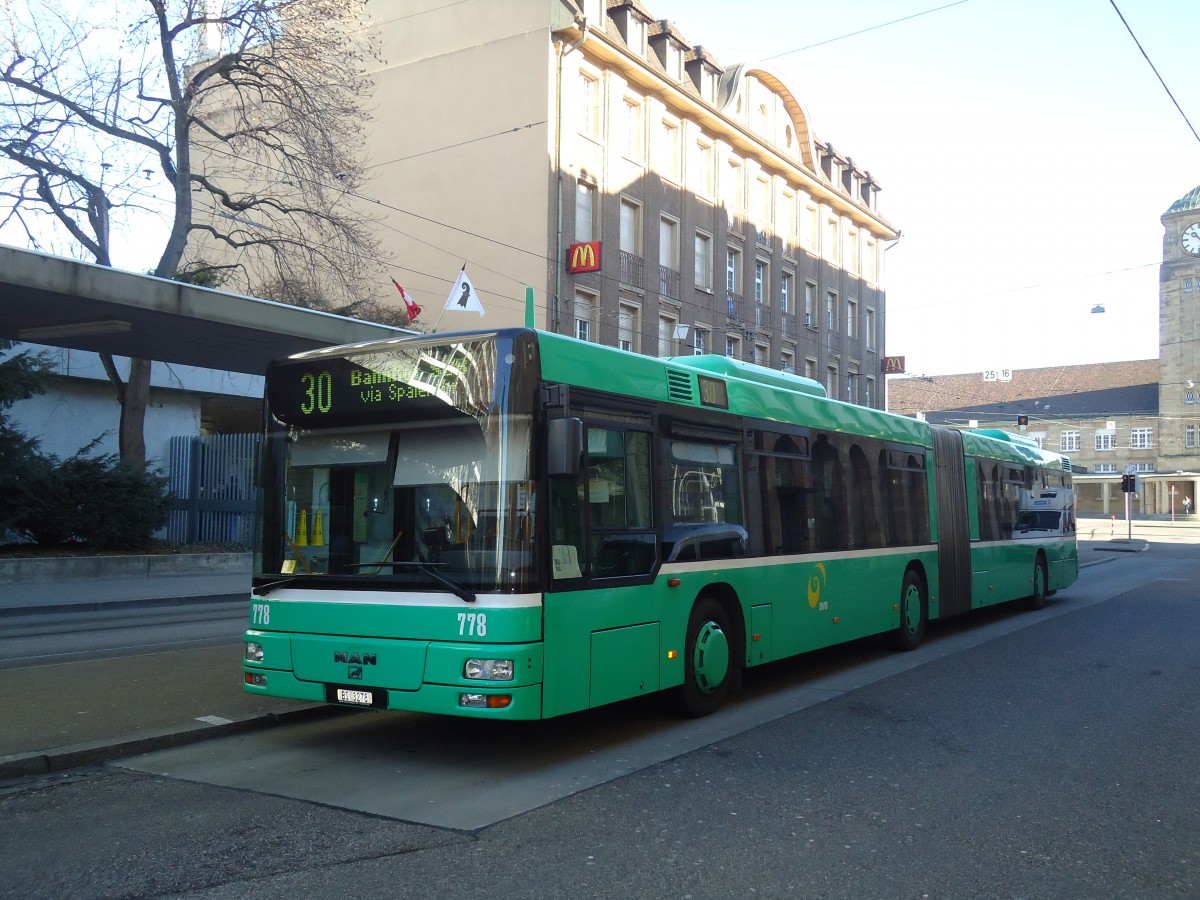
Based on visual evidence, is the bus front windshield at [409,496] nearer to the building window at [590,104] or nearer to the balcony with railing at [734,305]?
the building window at [590,104]

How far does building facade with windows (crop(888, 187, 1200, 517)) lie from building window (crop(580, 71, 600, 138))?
6100 cm

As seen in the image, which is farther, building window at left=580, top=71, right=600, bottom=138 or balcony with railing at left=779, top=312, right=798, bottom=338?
balcony with railing at left=779, top=312, right=798, bottom=338

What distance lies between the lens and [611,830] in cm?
575

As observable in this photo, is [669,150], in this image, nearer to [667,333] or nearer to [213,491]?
[667,333]

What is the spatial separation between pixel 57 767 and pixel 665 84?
1189 inches

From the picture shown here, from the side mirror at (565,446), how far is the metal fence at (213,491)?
71.7ft

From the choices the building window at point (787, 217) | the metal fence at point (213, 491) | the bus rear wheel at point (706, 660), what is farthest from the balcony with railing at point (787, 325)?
the bus rear wheel at point (706, 660)

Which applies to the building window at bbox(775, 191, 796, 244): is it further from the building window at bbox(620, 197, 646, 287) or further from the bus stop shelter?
the bus stop shelter

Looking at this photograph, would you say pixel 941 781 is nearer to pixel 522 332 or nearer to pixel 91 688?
pixel 522 332

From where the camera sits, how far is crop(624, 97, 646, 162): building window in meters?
33.2

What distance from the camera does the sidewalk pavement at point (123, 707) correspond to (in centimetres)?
712

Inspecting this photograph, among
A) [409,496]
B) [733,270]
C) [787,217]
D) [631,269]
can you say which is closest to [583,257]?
[631,269]

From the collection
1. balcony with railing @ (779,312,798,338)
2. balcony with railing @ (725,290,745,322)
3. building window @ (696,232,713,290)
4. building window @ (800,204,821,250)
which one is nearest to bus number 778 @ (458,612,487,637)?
building window @ (696,232,713,290)

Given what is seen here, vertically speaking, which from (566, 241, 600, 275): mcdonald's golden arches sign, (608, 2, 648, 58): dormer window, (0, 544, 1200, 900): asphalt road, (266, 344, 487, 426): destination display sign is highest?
(608, 2, 648, 58): dormer window
